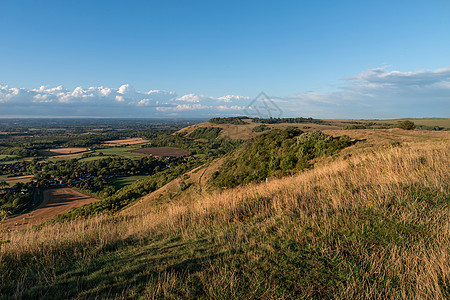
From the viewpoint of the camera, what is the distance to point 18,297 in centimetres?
271

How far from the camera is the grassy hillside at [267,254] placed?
2545 millimetres

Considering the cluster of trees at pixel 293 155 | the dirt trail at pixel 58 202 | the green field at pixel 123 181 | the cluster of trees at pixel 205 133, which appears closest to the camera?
the cluster of trees at pixel 293 155

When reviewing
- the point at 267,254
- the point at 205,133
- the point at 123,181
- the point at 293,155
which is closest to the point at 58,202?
the point at 123,181

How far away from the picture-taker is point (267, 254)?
3.39 meters

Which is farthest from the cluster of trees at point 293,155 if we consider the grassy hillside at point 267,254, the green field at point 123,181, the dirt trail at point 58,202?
the green field at point 123,181

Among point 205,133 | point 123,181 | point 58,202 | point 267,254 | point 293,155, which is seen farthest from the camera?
point 205,133

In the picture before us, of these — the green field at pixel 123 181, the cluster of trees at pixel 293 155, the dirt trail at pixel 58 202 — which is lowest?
the green field at pixel 123 181

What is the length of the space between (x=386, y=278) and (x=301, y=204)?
9.81 feet

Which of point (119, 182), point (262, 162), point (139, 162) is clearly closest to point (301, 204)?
point (262, 162)

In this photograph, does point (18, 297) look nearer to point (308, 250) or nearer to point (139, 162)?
point (308, 250)

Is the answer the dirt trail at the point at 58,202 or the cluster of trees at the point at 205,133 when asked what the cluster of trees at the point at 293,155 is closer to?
the dirt trail at the point at 58,202

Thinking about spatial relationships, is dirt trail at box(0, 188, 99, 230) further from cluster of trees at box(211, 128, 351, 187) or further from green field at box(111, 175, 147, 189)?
cluster of trees at box(211, 128, 351, 187)

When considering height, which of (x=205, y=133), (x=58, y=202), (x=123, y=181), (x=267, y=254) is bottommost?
(x=123, y=181)

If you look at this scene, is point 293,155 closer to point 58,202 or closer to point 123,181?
point 58,202
